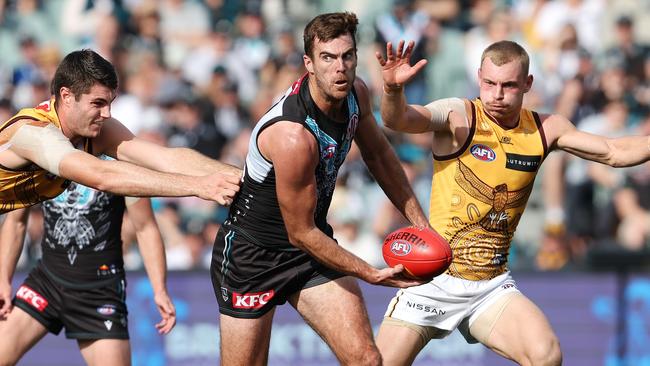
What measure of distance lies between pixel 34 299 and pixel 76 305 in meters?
0.33

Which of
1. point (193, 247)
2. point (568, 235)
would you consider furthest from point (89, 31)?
point (568, 235)

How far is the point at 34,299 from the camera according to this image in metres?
8.27

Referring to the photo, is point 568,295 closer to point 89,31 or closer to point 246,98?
point 246,98

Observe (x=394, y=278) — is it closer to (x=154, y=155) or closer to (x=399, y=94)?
(x=399, y=94)

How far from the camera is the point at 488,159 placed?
733 centimetres

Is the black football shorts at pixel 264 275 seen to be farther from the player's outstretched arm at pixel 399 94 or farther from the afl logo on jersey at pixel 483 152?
the afl logo on jersey at pixel 483 152

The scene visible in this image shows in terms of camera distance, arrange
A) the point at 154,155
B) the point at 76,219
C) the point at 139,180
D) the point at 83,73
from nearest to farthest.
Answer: the point at 139,180
the point at 83,73
the point at 154,155
the point at 76,219

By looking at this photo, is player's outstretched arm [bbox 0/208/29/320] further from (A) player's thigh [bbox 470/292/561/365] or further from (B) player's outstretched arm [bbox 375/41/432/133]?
(A) player's thigh [bbox 470/292/561/365]

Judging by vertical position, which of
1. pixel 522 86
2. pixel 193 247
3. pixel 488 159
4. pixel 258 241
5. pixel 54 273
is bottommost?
pixel 193 247

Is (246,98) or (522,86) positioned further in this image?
(246,98)

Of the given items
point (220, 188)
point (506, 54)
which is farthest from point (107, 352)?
point (506, 54)

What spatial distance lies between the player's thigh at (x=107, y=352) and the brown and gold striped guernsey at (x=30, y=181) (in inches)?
61.5

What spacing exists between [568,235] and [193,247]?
428 cm

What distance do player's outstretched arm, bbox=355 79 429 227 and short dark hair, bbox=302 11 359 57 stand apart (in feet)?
2.66
